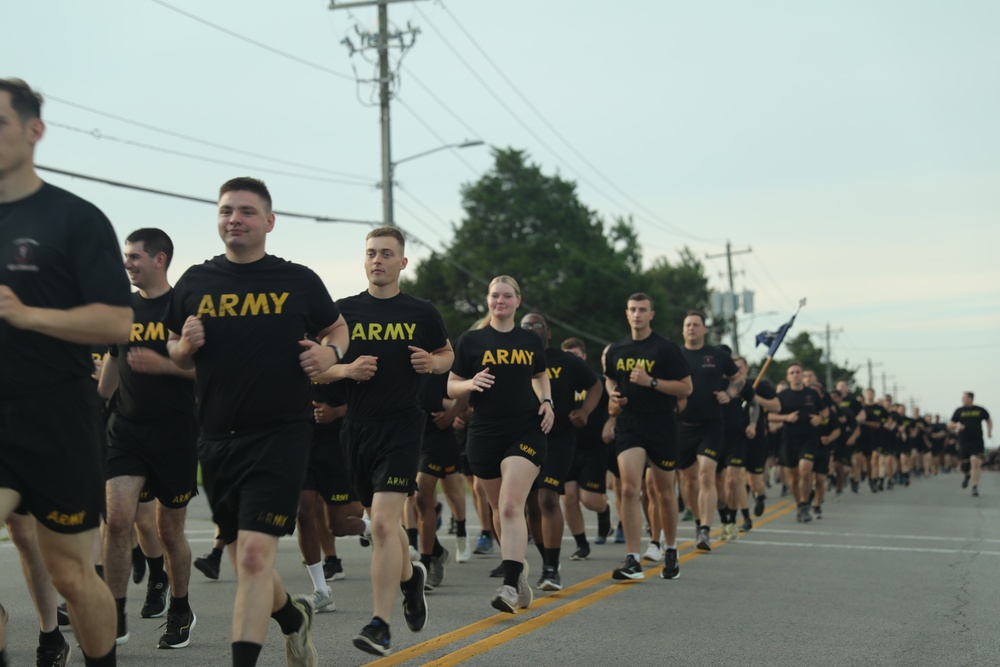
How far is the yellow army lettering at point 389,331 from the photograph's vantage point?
7449 millimetres

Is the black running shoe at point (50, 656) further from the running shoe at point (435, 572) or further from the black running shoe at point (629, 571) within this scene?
the black running shoe at point (629, 571)

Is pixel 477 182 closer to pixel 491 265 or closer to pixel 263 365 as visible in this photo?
pixel 491 265

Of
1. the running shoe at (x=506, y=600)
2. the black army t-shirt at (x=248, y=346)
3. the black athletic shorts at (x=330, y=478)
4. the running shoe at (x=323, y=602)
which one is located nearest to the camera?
the black army t-shirt at (x=248, y=346)

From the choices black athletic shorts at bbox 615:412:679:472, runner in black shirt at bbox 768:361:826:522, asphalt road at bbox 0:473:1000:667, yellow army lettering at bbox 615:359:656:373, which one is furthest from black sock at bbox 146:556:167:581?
runner in black shirt at bbox 768:361:826:522

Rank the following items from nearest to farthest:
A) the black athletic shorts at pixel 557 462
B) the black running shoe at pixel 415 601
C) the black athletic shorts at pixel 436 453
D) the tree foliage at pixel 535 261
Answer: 1. the black running shoe at pixel 415 601
2. the black athletic shorts at pixel 557 462
3. the black athletic shorts at pixel 436 453
4. the tree foliage at pixel 535 261

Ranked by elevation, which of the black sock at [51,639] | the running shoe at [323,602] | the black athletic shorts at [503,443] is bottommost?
the running shoe at [323,602]

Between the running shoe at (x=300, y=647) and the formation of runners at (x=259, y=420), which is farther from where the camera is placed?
the running shoe at (x=300, y=647)

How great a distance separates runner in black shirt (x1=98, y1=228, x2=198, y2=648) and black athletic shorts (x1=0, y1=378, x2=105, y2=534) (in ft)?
7.72

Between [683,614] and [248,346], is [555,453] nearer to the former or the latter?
[683,614]

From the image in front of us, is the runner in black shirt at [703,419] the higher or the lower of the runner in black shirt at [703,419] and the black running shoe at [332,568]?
the higher

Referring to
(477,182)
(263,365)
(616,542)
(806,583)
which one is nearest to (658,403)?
(806,583)

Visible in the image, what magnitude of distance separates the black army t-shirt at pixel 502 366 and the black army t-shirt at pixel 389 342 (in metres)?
1.46

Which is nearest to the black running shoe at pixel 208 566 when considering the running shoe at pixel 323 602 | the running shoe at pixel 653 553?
the running shoe at pixel 323 602

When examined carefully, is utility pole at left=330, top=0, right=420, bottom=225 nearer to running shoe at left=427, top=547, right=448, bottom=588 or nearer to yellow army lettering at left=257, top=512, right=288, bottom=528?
running shoe at left=427, top=547, right=448, bottom=588
